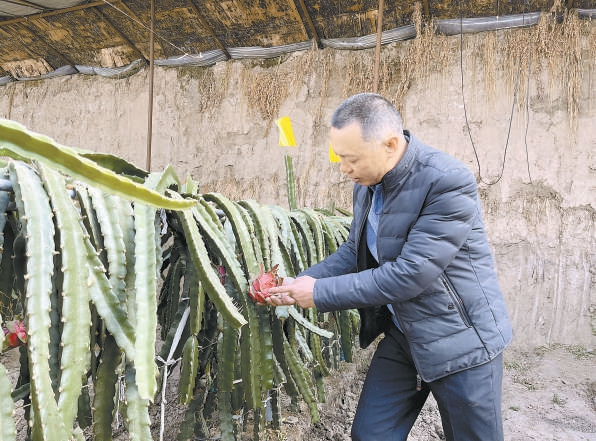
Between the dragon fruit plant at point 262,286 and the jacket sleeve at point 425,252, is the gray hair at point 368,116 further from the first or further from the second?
the dragon fruit plant at point 262,286

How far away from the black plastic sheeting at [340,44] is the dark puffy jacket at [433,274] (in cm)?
393

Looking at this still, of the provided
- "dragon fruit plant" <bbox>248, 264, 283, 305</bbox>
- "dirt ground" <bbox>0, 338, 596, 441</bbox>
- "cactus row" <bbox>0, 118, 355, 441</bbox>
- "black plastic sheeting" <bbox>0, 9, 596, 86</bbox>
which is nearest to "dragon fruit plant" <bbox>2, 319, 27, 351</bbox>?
"cactus row" <bbox>0, 118, 355, 441</bbox>

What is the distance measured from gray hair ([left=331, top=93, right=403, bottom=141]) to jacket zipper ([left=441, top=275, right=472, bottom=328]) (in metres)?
0.51

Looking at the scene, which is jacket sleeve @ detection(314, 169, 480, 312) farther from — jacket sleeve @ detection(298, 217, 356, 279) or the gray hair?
jacket sleeve @ detection(298, 217, 356, 279)

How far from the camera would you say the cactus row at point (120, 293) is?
929 mm

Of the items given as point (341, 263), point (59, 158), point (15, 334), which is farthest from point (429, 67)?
point (59, 158)

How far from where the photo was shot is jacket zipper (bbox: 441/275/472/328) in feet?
5.02

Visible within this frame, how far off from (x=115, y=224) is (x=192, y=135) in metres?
4.98

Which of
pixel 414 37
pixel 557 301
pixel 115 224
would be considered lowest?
pixel 557 301

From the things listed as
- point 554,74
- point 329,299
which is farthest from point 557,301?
point 329,299

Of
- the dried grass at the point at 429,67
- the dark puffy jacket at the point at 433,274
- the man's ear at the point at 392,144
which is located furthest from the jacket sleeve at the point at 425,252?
the dried grass at the point at 429,67

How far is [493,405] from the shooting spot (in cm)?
158

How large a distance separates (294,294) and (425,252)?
444 mm

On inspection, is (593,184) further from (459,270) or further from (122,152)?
(122,152)
